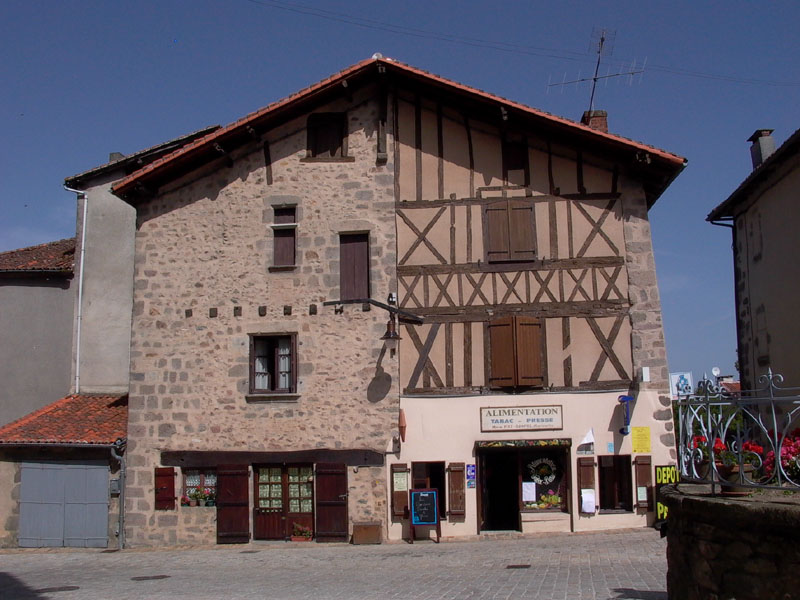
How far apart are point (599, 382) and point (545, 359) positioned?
3.41 ft

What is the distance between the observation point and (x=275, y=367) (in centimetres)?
1608

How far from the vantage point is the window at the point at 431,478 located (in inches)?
608

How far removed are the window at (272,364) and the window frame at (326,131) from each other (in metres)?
3.52

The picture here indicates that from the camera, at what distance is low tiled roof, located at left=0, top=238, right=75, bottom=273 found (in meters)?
19.3

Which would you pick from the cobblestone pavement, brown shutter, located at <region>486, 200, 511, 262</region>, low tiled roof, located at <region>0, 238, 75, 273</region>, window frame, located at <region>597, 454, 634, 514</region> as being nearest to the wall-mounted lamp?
window frame, located at <region>597, 454, 634, 514</region>

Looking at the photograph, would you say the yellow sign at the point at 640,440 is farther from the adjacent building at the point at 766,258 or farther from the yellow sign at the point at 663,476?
the adjacent building at the point at 766,258

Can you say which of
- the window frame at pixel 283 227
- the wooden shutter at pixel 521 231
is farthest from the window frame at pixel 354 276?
the wooden shutter at pixel 521 231

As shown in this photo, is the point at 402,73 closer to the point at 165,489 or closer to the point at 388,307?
the point at 388,307

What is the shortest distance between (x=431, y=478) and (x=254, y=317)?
4473 mm

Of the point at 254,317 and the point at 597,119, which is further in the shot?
the point at 597,119

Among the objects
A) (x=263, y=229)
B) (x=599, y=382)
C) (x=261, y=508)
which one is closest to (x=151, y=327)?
(x=263, y=229)

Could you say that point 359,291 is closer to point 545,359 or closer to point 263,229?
point 263,229

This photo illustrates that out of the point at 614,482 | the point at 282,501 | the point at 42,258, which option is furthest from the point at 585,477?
the point at 42,258

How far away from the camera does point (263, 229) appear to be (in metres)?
16.3
